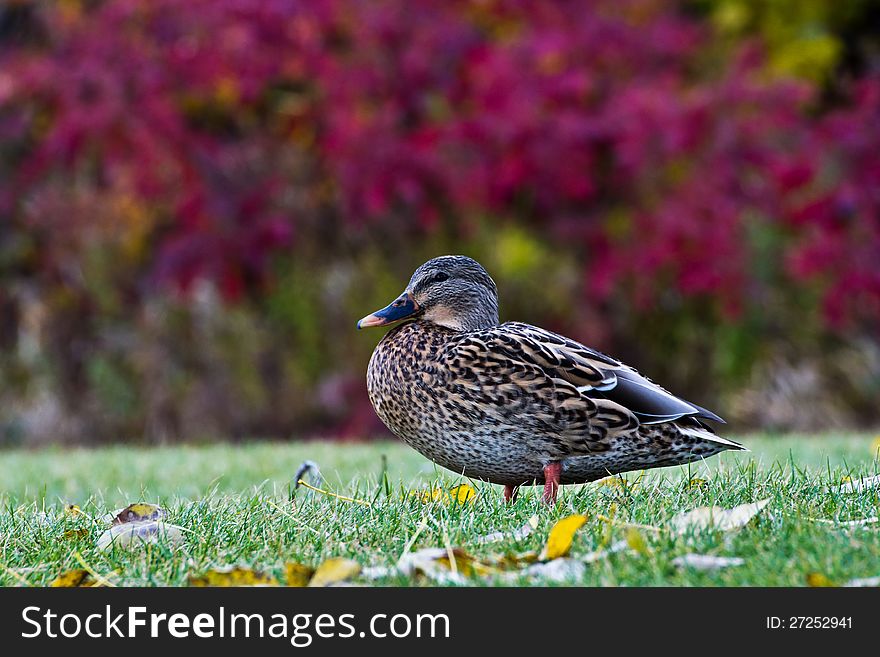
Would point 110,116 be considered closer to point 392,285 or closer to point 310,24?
point 310,24

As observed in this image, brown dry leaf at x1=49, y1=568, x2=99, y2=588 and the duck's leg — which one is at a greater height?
the duck's leg

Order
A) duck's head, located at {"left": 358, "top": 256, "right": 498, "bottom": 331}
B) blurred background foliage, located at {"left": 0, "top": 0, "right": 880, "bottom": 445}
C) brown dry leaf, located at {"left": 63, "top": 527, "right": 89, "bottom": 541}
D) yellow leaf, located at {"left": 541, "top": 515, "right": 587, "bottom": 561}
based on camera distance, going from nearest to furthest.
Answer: yellow leaf, located at {"left": 541, "top": 515, "right": 587, "bottom": 561}, brown dry leaf, located at {"left": 63, "top": 527, "right": 89, "bottom": 541}, duck's head, located at {"left": 358, "top": 256, "right": 498, "bottom": 331}, blurred background foliage, located at {"left": 0, "top": 0, "right": 880, "bottom": 445}

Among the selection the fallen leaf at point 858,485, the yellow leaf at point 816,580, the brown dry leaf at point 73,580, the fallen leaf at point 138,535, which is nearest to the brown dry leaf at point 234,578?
the brown dry leaf at point 73,580

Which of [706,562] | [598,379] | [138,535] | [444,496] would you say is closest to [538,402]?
[598,379]

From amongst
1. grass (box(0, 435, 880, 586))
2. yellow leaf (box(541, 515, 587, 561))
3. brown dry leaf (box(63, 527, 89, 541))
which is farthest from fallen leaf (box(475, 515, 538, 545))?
brown dry leaf (box(63, 527, 89, 541))

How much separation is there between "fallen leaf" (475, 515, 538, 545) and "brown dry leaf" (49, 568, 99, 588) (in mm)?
910

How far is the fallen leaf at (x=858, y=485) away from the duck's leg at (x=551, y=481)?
2.59 ft

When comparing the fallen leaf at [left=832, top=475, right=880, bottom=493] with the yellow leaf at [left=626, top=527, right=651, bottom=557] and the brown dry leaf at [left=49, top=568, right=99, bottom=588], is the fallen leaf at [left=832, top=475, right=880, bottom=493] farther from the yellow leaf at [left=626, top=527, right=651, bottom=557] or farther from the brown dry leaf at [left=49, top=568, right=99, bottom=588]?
the brown dry leaf at [left=49, top=568, right=99, bottom=588]

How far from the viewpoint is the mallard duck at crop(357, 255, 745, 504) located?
3.40 m

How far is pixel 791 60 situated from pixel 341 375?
5.33 m
